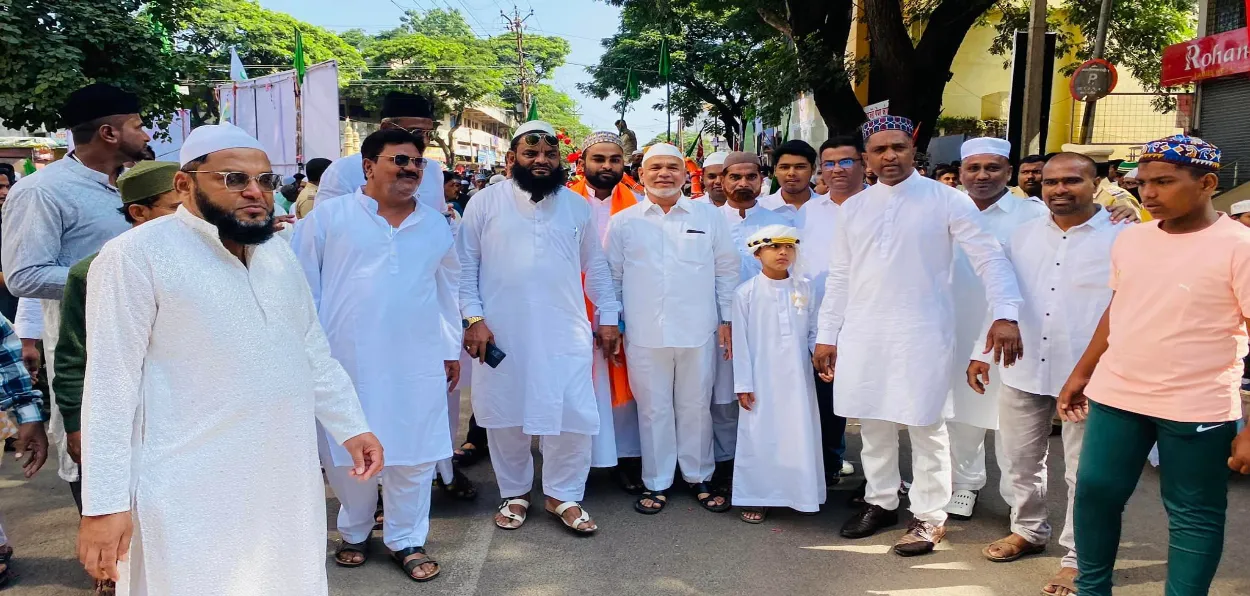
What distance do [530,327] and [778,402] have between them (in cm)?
131

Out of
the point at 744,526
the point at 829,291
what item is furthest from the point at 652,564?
the point at 829,291

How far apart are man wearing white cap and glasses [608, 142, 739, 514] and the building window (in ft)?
33.7

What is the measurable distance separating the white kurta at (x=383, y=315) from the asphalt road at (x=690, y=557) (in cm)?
59

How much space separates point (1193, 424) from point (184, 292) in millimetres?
2982

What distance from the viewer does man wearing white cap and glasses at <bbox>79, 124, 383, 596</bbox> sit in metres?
1.96

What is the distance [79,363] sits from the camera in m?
2.52

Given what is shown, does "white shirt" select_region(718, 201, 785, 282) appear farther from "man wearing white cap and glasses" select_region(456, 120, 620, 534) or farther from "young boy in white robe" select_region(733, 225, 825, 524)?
"man wearing white cap and glasses" select_region(456, 120, 620, 534)

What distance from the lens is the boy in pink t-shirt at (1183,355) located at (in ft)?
8.54

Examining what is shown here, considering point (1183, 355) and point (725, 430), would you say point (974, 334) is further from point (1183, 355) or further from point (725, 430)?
point (1183, 355)

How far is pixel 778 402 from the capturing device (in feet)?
13.9

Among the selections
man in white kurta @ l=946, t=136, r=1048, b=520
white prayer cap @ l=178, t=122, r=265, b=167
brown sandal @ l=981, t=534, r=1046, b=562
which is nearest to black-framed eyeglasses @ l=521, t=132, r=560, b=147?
white prayer cap @ l=178, t=122, r=265, b=167

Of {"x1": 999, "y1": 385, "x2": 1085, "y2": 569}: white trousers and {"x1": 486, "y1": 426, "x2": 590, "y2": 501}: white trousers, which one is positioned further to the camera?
{"x1": 486, "y1": 426, "x2": 590, "y2": 501}: white trousers

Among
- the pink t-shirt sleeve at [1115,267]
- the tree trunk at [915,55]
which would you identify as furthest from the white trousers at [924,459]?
the tree trunk at [915,55]

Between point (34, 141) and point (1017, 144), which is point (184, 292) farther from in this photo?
point (34, 141)
